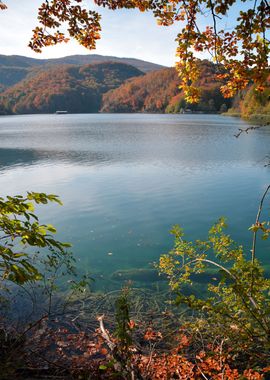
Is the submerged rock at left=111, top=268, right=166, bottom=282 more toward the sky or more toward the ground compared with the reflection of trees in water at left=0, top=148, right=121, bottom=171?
more toward the ground

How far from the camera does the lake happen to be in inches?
537

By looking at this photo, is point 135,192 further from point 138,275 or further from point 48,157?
point 48,157

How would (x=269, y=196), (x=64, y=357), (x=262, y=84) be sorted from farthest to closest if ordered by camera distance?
(x=269, y=196) → (x=64, y=357) → (x=262, y=84)

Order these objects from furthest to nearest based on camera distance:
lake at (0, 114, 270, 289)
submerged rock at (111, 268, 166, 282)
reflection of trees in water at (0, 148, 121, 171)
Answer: reflection of trees in water at (0, 148, 121, 171)
lake at (0, 114, 270, 289)
submerged rock at (111, 268, 166, 282)

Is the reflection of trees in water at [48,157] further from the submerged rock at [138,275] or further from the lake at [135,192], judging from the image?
the submerged rock at [138,275]

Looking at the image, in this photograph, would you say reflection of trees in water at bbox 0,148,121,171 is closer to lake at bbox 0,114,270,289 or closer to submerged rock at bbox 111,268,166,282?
lake at bbox 0,114,270,289

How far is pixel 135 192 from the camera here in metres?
21.9

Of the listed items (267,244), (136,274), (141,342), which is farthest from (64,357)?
(267,244)

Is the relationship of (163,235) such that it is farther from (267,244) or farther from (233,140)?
(233,140)

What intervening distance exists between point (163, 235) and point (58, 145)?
3681 centimetres

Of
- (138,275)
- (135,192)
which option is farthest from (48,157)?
(138,275)

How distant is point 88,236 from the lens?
47.7 feet

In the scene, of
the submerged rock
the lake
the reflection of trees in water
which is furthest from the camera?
the reflection of trees in water

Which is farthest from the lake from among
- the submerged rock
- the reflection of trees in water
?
the submerged rock
